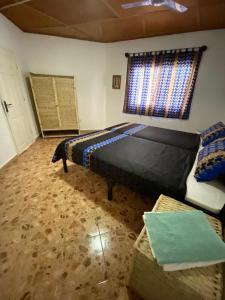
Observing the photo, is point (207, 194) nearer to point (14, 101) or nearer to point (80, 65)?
point (14, 101)

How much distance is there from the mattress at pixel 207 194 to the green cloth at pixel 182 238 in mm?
176

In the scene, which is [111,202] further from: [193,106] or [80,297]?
[193,106]

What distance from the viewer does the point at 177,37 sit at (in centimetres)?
298

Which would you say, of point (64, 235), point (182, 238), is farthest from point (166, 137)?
point (64, 235)

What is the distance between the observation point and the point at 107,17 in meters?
2.50

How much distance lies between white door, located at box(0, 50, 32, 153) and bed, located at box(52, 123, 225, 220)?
1.27 meters

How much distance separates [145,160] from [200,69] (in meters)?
2.57

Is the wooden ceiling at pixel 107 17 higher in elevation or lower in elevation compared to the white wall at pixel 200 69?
higher

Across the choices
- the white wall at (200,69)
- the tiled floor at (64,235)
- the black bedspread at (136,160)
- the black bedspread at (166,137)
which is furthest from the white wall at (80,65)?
the tiled floor at (64,235)

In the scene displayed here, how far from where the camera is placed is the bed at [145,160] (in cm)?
130

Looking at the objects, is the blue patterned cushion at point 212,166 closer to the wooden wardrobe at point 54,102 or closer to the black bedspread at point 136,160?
the black bedspread at point 136,160

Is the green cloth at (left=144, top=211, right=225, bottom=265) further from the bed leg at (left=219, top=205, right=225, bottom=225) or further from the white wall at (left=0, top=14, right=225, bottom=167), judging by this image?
the white wall at (left=0, top=14, right=225, bottom=167)

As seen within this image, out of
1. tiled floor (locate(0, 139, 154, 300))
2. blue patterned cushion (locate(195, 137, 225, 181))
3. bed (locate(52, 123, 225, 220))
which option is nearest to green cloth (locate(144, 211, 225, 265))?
bed (locate(52, 123, 225, 220))

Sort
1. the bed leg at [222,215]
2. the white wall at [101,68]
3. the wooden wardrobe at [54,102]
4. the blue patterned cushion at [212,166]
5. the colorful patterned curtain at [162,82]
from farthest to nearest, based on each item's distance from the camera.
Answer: the wooden wardrobe at [54,102]
the colorful patterned curtain at [162,82]
the white wall at [101,68]
the blue patterned cushion at [212,166]
the bed leg at [222,215]
